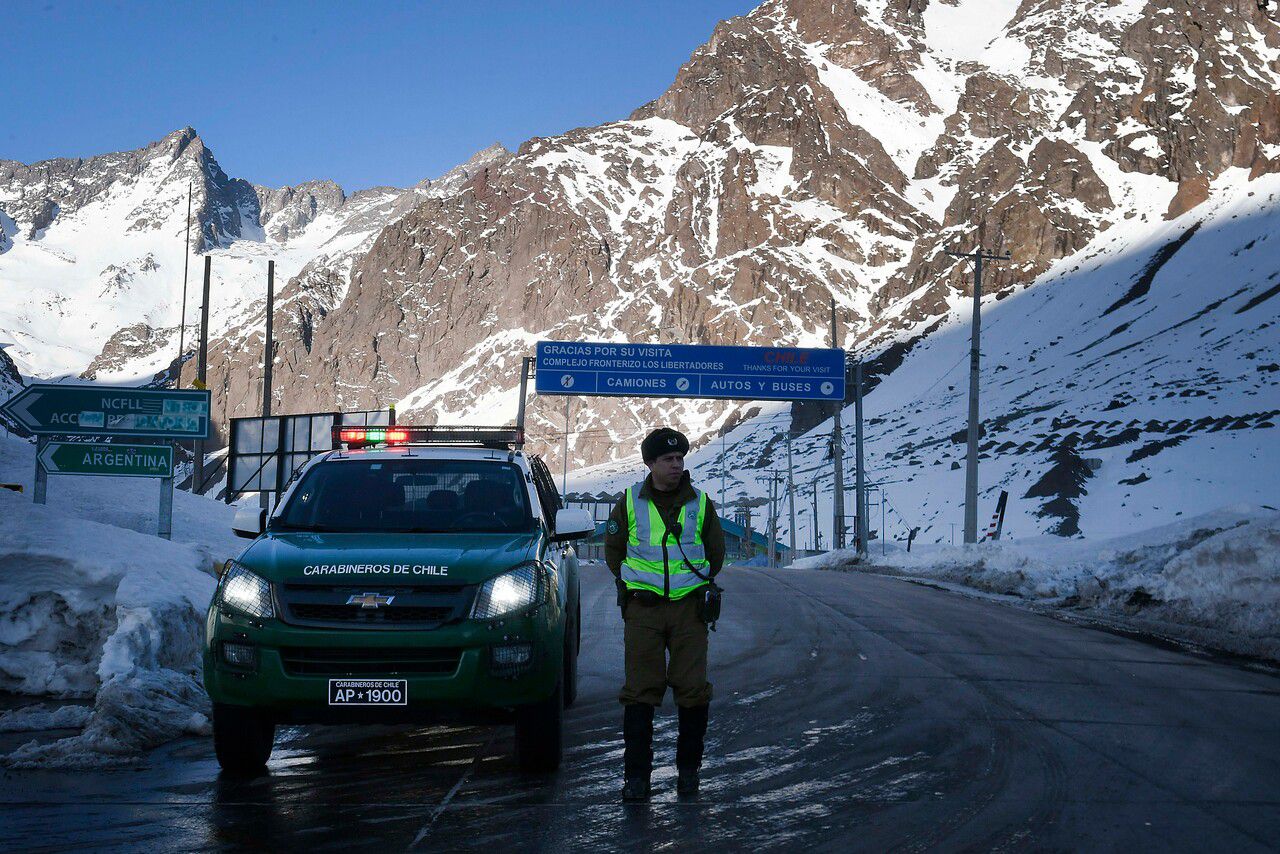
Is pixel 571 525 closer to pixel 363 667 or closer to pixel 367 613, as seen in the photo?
pixel 367 613

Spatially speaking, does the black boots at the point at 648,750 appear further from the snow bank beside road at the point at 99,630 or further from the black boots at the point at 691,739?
the snow bank beside road at the point at 99,630

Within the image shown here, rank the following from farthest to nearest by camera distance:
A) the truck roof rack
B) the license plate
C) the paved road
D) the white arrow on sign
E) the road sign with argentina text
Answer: the road sign with argentina text → the white arrow on sign → the truck roof rack → the license plate → the paved road

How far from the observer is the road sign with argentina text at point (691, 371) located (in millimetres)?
41469

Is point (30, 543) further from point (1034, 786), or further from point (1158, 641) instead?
point (1158, 641)

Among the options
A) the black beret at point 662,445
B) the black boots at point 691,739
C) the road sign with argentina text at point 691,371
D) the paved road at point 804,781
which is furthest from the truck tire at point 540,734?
the road sign with argentina text at point 691,371

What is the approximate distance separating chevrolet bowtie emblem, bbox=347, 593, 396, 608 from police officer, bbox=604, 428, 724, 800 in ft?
3.66

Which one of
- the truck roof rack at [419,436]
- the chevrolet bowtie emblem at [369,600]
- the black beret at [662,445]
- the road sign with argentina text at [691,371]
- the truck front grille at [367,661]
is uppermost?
the road sign with argentina text at [691,371]

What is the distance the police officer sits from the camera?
20.2 feet

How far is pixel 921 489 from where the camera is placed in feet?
370

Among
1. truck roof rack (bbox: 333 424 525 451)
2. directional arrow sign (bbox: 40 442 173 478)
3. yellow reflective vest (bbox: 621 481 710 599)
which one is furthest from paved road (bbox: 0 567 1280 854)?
directional arrow sign (bbox: 40 442 173 478)

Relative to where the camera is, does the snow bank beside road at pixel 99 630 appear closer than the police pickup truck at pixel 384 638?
No

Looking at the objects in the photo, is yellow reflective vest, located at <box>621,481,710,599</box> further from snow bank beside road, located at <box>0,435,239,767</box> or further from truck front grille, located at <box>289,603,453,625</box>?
snow bank beside road, located at <box>0,435,239,767</box>

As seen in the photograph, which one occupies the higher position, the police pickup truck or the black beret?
the black beret

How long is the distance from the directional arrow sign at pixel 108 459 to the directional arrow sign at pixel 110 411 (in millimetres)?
160
